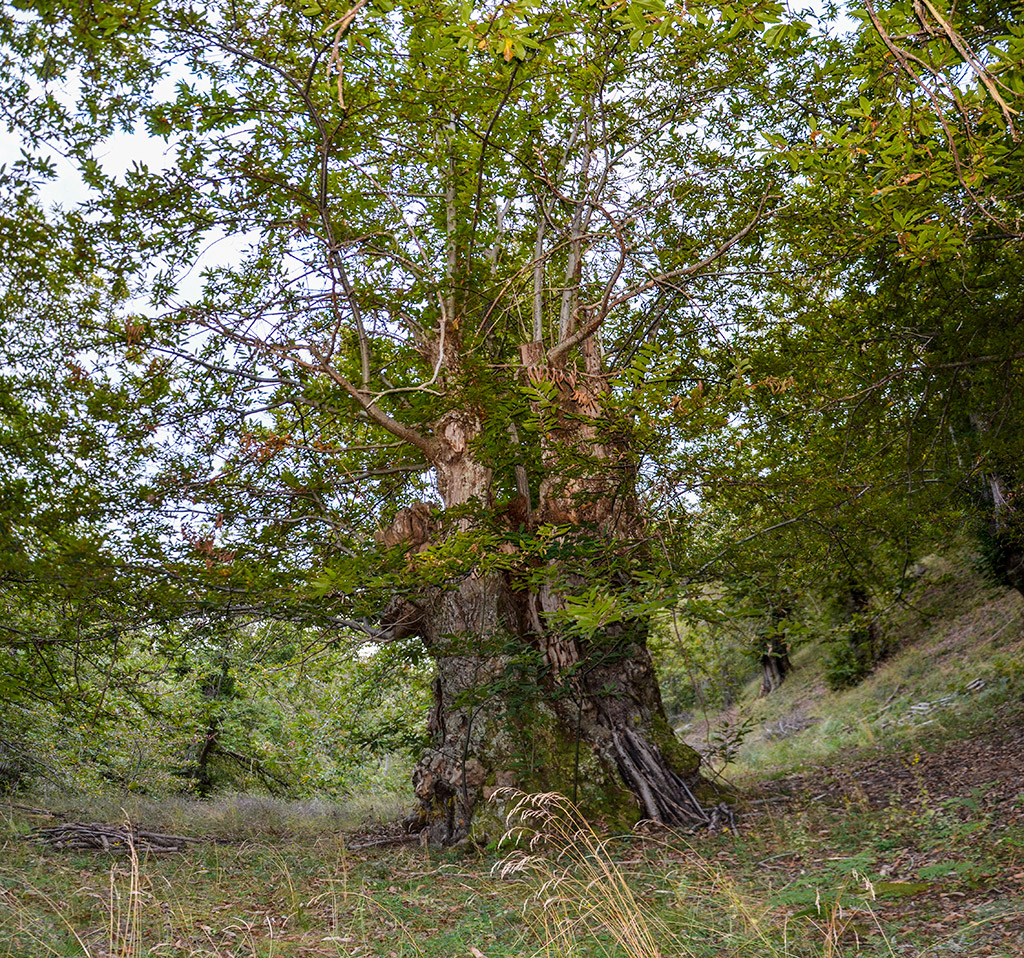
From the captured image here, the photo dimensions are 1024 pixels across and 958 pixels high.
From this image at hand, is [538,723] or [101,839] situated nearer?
[538,723]

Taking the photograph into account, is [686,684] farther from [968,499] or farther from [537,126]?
[537,126]

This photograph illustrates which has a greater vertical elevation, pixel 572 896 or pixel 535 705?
pixel 535 705

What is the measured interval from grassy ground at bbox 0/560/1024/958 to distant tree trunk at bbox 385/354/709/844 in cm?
45

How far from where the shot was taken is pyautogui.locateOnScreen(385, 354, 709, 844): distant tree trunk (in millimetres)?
6680

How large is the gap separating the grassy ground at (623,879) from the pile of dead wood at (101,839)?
264 millimetres

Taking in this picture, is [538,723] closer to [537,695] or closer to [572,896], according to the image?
[537,695]

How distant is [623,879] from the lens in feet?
10.3

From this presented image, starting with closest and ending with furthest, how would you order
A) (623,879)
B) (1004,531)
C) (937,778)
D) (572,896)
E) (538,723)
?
(623,879) < (572,896) < (538,723) < (937,778) < (1004,531)

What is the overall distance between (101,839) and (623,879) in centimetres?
610

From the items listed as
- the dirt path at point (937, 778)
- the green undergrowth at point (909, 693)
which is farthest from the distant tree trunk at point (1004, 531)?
the dirt path at point (937, 778)

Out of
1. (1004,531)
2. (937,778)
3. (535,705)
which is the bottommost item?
(937,778)

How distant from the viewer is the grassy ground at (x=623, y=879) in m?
3.36

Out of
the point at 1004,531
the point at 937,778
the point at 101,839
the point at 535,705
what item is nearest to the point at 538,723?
the point at 535,705

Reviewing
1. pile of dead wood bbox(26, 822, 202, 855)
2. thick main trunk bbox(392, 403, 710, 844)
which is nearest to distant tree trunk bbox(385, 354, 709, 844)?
thick main trunk bbox(392, 403, 710, 844)
